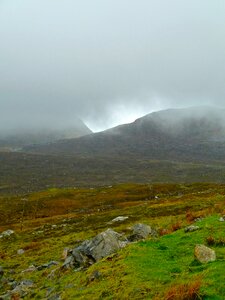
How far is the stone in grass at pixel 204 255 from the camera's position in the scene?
55.5ft

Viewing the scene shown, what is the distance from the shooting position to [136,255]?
19547mm

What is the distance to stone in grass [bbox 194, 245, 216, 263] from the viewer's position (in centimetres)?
1691

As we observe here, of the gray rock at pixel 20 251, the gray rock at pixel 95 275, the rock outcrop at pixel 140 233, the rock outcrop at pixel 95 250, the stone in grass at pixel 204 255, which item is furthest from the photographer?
the gray rock at pixel 20 251

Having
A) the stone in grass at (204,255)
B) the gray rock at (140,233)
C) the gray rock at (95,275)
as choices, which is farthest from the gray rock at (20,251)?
the stone in grass at (204,255)

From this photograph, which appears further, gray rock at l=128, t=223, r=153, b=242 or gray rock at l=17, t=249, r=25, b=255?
gray rock at l=17, t=249, r=25, b=255

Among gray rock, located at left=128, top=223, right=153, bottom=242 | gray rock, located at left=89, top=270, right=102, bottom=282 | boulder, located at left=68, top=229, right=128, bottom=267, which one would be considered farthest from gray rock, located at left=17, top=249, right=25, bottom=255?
gray rock, located at left=89, top=270, right=102, bottom=282

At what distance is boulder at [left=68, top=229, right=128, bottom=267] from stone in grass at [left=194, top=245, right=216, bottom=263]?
670cm

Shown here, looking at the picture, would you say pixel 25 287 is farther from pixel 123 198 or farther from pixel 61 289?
pixel 123 198

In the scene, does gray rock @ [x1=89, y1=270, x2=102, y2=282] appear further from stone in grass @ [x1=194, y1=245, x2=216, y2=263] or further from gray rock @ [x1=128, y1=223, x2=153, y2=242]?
gray rock @ [x1=128, y1=223, x2=153, y2=242]

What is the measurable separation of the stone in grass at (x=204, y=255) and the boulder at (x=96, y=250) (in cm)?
670

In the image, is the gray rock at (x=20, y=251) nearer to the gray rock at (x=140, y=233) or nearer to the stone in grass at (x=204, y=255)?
the gray rock at (x=140, y=233)

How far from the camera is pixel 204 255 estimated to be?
56.2ft

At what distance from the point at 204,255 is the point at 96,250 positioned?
25.3 feet

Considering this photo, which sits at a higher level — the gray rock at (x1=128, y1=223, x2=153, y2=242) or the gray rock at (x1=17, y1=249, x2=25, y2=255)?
the gray rock at (x1=128, y1=223, x2=153, y2=242)
